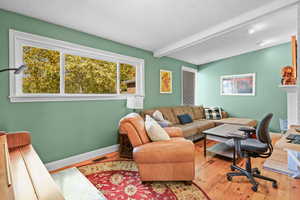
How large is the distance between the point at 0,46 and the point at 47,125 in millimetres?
1277

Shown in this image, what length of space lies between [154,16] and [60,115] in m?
2.34

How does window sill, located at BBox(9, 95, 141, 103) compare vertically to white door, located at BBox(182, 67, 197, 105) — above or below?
below

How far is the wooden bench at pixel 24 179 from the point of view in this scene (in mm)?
638

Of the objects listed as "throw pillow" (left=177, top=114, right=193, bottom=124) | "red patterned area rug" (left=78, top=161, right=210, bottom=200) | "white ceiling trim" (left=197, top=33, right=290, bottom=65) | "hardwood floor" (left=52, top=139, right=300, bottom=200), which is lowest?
"hardwood floor" (left=52, top=139, right=300, bottom=200)

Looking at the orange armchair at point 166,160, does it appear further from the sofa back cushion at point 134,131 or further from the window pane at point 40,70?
the window pane at point 40,70

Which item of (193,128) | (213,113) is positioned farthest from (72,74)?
(213,113)

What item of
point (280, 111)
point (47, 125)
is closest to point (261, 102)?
point (280, 111)

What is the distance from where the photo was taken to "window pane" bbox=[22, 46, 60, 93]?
220cm

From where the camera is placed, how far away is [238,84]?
493cm

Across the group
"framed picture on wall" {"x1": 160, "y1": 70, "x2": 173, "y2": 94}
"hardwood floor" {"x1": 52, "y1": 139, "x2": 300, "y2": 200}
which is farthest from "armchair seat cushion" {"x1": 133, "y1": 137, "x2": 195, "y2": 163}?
"framed picture on wall" {"x1": 160, "y1": 70, "x2": 173, "y2": 94}

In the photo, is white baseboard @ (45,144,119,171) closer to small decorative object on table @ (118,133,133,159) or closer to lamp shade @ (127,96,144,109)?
small decorative object on table @ (118,133,133,159)

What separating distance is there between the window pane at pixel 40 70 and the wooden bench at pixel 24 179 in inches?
Answer: 43.6

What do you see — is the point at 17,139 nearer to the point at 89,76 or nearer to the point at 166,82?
the point at 89,76

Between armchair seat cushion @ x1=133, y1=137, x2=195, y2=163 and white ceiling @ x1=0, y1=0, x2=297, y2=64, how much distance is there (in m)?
2.02
